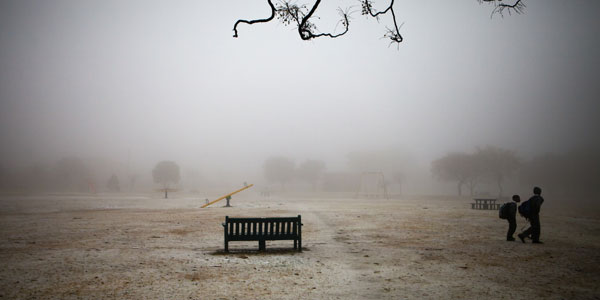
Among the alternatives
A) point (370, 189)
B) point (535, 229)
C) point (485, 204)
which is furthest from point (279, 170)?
point (535, 229)

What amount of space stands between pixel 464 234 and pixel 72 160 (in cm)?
12394

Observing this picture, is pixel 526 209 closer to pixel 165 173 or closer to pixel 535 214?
pixel 535 214

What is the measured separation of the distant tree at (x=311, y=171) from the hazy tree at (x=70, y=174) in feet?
215

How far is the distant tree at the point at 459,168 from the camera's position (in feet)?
233

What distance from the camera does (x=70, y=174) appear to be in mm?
105688

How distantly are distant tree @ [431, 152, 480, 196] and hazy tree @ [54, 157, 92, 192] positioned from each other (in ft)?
330

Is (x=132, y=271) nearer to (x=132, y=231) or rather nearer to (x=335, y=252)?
(x=335, y=252)

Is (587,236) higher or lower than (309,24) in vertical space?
lower

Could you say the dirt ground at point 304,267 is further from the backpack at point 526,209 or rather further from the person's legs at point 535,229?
the backpack at point 526,209

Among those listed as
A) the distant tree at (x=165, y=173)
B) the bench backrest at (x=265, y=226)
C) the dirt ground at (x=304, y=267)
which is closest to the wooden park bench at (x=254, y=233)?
the bench backrest at (x=265, y=226)

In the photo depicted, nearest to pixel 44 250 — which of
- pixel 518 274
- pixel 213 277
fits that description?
pixel 213 277

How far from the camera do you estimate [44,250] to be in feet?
31.0

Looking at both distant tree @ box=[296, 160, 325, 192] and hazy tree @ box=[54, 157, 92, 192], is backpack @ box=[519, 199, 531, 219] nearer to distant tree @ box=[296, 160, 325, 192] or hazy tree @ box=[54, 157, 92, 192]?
distant tree @ box=[296, 160, 325, 192]

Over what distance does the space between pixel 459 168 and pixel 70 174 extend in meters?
109
